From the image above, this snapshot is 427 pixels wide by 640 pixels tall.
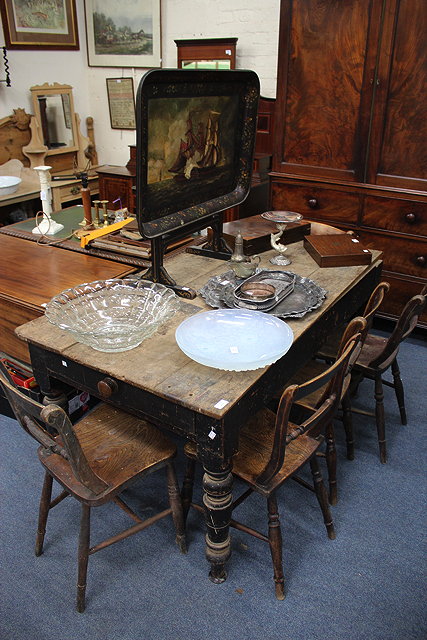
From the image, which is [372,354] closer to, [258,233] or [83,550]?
[258,233]

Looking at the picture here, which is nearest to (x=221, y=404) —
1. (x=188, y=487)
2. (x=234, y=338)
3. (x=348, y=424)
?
(x=234, y=338)

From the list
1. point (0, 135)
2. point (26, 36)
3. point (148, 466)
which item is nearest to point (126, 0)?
point (26, 36)

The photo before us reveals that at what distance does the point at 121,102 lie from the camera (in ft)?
19.2

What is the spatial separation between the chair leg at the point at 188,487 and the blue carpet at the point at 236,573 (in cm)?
12

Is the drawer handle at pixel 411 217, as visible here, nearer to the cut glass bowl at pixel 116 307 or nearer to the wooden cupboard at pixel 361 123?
the wooden cupboard at pixel 361 123

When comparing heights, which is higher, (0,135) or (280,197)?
(0,135)

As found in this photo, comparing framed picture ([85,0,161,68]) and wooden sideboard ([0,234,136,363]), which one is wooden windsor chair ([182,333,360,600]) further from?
framed picture ([85,0,161,68])

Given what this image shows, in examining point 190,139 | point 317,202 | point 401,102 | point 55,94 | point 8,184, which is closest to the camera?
point 190,139

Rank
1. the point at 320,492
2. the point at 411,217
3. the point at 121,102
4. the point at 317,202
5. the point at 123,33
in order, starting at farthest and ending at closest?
the point at 121,102 < the point at 123,33 < the point at 317,202 < the point at 411,217 < the point at 320,492

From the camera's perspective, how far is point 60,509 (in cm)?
241

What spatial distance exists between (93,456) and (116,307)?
63 centimetres

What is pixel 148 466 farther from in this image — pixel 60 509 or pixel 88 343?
pixel 60 509

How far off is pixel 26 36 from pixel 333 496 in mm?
5143

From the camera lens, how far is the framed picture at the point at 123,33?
5277 millimetres
